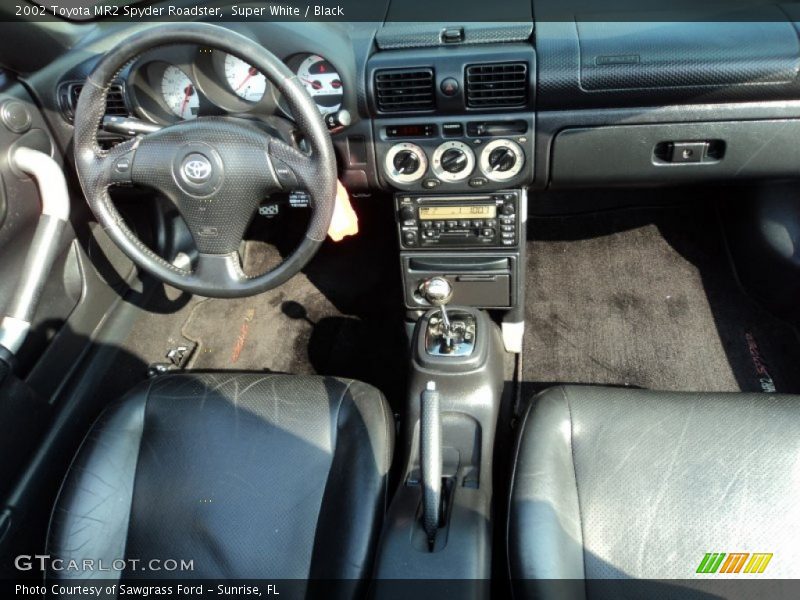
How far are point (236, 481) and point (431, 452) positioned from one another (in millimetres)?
520

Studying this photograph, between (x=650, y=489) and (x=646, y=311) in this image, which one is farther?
(x=646, y=311)

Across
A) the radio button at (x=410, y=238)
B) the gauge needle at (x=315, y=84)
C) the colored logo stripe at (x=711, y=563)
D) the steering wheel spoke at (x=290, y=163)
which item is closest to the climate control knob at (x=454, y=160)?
the radio button at (x=410, y=238)

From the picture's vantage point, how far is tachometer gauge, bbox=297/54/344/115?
6.08ft

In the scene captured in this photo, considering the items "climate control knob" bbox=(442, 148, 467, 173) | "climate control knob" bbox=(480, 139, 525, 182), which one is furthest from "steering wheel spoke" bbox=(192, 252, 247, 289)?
"climate control knob" bbox=(480, 139, 525, 182)

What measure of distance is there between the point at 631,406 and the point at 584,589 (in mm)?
416

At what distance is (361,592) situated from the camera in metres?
1.32

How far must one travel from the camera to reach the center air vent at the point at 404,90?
1.78m

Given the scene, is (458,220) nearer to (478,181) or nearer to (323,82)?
(478,181)

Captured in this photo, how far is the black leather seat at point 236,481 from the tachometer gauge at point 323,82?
0.79 m

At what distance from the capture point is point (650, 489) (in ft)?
4.42

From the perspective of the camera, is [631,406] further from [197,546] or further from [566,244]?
[566,244]

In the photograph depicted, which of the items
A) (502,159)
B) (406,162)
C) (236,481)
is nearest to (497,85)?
(502,159)

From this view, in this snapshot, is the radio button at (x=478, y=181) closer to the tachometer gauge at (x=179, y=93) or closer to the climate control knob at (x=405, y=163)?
the climate control knob at (x=405, y=163)

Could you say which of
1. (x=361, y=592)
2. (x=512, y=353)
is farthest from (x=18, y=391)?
(x=512, y=353)
